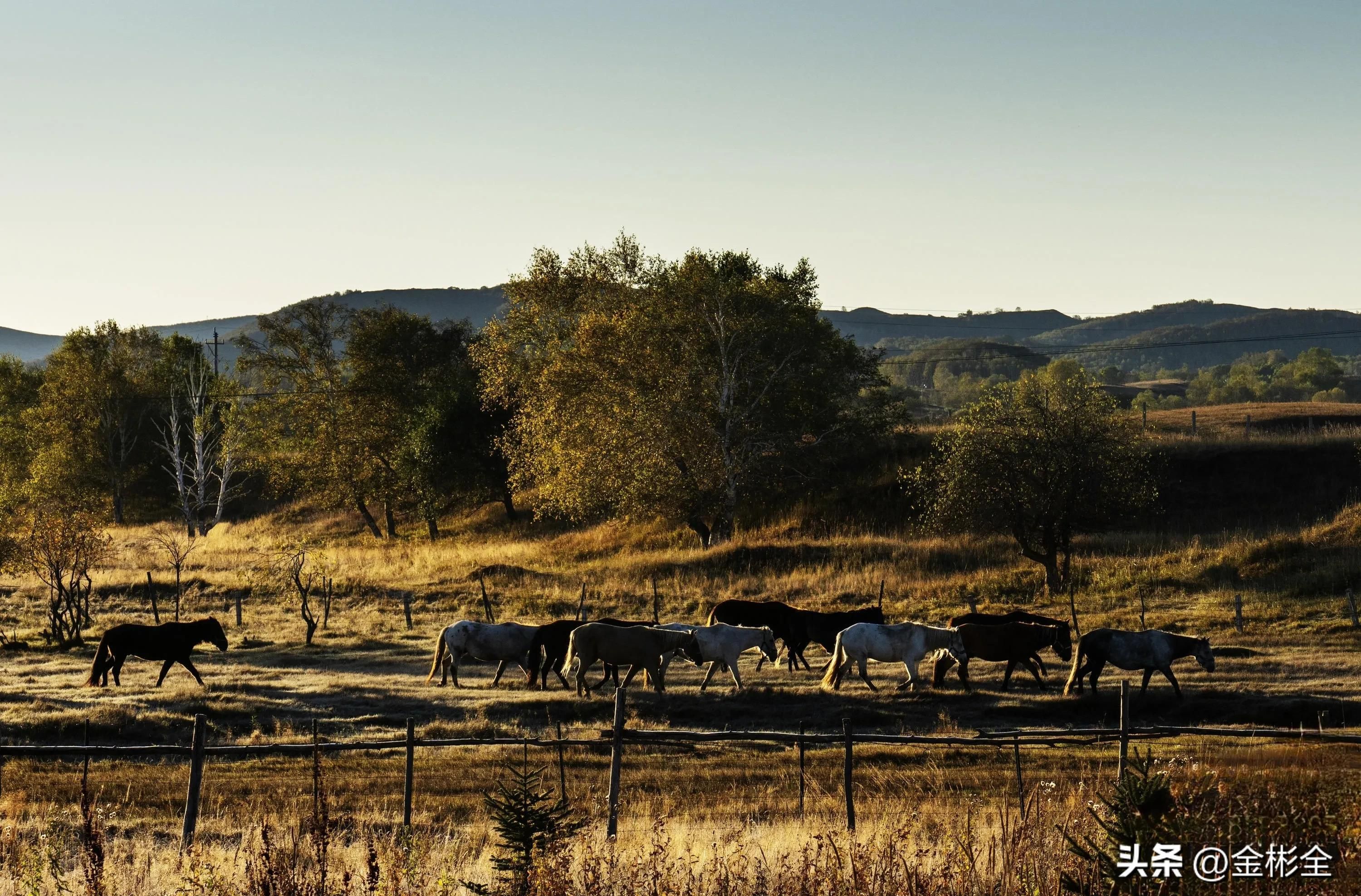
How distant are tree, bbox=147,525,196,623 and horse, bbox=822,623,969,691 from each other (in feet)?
69.1

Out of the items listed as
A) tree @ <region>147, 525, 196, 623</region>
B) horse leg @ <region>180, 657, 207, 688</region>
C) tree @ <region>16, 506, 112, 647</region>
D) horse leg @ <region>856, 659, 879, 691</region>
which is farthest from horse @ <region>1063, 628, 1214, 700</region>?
tree @ <region>16, 506, 112, 647</region>

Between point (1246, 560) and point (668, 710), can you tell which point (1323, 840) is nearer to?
point (668, 710)

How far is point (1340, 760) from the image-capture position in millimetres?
14977

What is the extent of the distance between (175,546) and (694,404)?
68.2 ft

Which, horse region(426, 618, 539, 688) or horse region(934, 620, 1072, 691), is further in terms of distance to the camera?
horse region(426, 618, 539, 688)

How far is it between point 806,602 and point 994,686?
13251 mm

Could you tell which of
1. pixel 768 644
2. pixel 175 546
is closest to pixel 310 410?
pixel 175 546

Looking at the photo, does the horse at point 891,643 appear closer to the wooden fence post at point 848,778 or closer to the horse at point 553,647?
the horse at point 553,647

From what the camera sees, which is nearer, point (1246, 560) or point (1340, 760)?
point (1340, 760)

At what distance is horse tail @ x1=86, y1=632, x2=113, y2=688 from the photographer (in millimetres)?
25828

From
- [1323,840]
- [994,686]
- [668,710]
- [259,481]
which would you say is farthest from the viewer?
[259,481]

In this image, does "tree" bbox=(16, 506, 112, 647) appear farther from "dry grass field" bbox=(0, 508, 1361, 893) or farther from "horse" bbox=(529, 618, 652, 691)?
"horse" bbox=(529, 618, 652, 691)

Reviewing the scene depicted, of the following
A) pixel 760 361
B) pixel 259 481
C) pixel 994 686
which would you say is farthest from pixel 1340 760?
pixel 259 481

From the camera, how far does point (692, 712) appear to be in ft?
74.8
